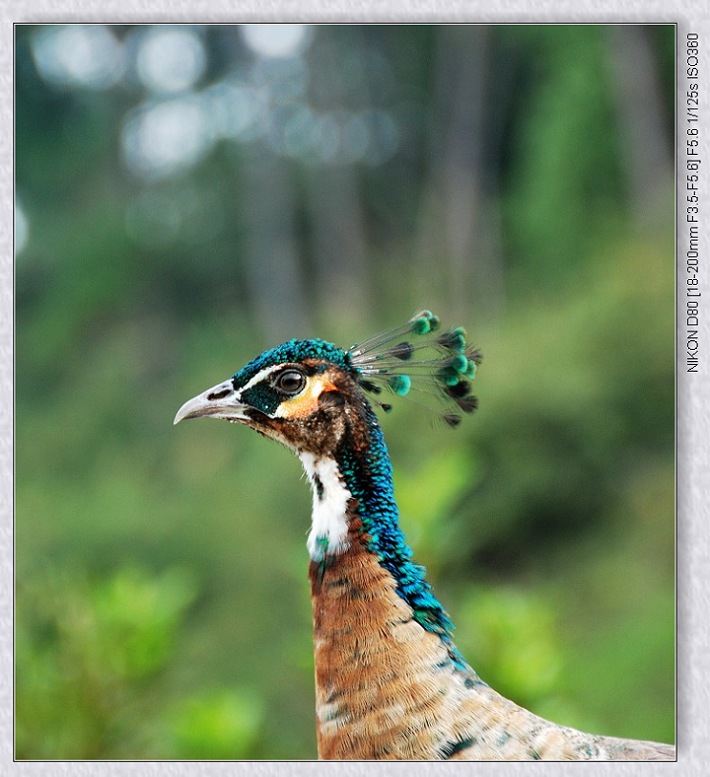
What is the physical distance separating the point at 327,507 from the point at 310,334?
4.11 m

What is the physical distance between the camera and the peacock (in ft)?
3.15

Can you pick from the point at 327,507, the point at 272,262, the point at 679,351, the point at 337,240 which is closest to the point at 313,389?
the point at 327,507

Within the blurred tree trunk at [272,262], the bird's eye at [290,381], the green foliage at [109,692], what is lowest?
the green foliage at [109,692]

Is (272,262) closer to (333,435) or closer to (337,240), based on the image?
(337,240)

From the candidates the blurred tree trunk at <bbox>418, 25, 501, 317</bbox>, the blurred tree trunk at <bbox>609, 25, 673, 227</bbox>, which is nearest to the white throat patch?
the blurred tree trunk at <bbox>609, 25, 673, 227</bbox>

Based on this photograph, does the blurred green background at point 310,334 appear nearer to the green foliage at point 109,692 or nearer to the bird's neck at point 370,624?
the green foliage at point 109,692

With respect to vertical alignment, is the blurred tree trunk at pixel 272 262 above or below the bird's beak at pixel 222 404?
above

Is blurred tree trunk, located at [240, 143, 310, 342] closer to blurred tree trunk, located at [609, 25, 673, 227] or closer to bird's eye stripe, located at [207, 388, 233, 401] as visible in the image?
blurred tree trunk, located at [609, 25, 673, 227]

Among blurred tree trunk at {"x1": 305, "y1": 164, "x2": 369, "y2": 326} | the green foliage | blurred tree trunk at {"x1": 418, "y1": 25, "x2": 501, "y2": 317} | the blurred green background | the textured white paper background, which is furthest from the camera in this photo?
blurred tree trunk at {"x1": 305, "y1": 164, "x2": 369, "y2": 326}

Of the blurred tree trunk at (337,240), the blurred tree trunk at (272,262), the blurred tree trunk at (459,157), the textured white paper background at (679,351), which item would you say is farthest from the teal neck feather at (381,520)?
the blurred tree trunk at (272,262)

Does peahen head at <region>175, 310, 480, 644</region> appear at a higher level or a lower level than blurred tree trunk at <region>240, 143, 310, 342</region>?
lower

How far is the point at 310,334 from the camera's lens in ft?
16.6

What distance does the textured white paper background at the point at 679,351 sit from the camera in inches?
49.7

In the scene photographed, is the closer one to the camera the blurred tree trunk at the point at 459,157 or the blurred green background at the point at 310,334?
the blurred green background at the point at 310,334
